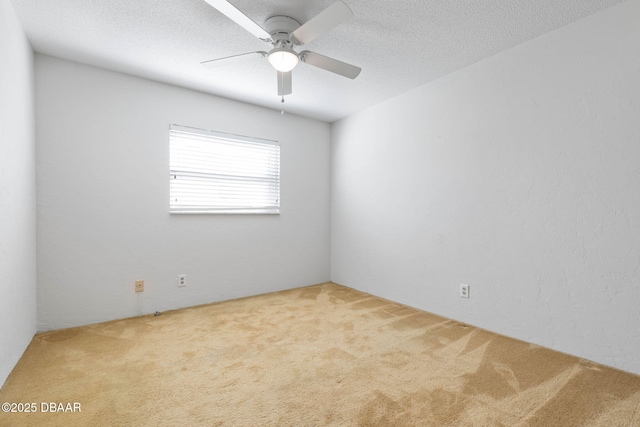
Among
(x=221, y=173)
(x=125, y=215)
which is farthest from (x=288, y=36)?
(x=125, y=215)

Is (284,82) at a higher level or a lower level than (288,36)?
lower

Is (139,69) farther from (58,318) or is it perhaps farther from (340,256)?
(340,256)

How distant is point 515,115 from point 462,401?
2.10m

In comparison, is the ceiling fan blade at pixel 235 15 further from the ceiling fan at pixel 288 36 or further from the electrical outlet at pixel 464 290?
the electrical outlet at pixel 464 290

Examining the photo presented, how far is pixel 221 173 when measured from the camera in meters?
3.37

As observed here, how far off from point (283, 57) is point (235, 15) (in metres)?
0.42

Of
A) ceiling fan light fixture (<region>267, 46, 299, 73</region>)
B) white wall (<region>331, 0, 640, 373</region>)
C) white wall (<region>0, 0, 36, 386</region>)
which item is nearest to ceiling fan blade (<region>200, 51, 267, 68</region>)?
ceiling fan light fixture (<region>267, 46, 299, 73</region>)

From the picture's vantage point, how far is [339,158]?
4121 mm

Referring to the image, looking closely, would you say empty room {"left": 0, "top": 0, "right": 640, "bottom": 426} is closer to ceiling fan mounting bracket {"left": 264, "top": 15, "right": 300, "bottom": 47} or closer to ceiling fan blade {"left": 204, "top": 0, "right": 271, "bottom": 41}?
ceiling fan mounting bracket {"left": 264, "top": 15, "right": 300, "bottom": 47}

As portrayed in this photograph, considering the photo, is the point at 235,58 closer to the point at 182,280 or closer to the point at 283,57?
the point at 283,57

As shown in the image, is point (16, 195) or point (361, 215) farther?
point (361, 215)

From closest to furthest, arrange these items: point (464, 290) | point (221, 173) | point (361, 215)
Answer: point (464, 290) < point (221, 173) < point (361, 215)

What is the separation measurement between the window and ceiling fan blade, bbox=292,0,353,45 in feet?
5.73

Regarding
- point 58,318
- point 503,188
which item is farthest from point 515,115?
point 58,318
